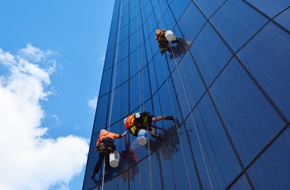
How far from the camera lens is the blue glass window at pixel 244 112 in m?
4.86

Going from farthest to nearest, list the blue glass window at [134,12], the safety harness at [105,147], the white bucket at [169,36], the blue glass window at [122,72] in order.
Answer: the blue glass window at [134,12] → the blue glass window at [122,72] → the white bucket at [169,36] → the safety harness at [105,147]

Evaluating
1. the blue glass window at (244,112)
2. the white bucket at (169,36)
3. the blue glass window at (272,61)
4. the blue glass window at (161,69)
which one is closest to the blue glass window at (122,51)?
the blue glass window at (161,69)

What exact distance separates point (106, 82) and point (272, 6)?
10337 millimetres

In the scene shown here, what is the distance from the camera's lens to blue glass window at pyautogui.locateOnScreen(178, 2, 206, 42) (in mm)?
9102

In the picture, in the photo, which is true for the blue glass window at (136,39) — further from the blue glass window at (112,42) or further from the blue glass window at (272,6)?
the blue glass window at (272,6)

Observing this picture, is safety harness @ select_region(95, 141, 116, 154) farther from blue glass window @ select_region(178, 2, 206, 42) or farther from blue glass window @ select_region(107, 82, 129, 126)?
blue glass window @ select_region(178, 2, 206, 42)

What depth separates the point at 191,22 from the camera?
977cm

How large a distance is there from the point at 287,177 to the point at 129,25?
54.1 ft

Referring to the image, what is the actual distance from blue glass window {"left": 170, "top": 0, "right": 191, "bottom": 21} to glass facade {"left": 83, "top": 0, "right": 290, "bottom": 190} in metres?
0.08

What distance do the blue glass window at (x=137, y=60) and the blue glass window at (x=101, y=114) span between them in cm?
211

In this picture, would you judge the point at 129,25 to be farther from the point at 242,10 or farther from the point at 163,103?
the point at 242,10

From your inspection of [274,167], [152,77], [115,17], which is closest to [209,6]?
[152,77]

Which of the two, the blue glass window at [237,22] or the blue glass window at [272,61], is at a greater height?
the blue glass window at [237,22]

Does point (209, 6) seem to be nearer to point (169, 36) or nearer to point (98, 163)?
point (169, 36)
